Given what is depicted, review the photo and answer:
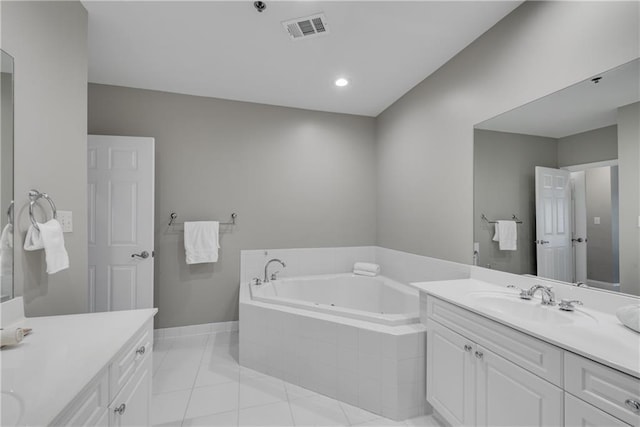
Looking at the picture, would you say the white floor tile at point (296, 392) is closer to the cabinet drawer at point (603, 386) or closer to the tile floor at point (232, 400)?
the tile floor at point (232, 400)

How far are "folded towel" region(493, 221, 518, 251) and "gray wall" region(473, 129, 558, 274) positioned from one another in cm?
3

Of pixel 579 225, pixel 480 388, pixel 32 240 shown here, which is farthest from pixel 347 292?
pixel 32 240

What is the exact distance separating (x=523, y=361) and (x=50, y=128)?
2.49 meters

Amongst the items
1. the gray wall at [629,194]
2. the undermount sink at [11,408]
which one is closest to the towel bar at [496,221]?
the gray wall at [629,194]

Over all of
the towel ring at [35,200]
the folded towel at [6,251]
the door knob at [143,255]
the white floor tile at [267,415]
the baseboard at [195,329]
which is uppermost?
the towel ring at [35,200]

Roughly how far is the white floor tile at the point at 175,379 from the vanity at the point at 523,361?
1797mm

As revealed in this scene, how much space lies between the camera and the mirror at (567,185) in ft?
4.18

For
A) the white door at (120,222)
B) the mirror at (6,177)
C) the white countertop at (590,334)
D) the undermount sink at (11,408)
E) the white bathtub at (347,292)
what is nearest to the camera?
the undermount sink at (11,408)

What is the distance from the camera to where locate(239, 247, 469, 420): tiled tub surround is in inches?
71.2

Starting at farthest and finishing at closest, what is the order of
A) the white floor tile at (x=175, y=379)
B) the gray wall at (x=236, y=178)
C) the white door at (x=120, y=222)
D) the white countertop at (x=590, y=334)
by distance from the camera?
the gray wall at (x=236, y=178) → the white door at (x=120, y=222) → the white floor tile at (x=175, y=379) → the white countertop at (x=590, y=334)

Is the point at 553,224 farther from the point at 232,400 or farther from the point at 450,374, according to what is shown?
the point at 232,400

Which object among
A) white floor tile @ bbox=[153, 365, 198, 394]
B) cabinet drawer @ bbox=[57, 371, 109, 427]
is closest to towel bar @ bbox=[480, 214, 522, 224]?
cabinet drawer @ bbox=[57, 371, 109, 427]

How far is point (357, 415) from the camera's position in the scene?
1827 mm

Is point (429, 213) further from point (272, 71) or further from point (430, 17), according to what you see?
point (272, 71)
